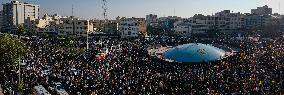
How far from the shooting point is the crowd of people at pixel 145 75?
26.8m

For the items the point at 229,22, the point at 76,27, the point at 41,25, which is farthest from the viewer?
the point at 41,25

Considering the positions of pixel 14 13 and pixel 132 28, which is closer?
pixel 132 28

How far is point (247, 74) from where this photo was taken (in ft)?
106

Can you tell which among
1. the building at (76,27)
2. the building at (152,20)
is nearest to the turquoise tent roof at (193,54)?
the building at (76,27)

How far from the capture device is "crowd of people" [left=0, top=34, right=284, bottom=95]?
26.8 metres

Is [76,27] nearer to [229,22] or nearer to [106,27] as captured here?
[106,27]

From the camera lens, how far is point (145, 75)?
31.4m

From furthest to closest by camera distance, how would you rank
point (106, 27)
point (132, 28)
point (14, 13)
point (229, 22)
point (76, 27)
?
point (14, 13) < point (106, 27) < point (229, 22) < point (76, 27) < point (132, 28)

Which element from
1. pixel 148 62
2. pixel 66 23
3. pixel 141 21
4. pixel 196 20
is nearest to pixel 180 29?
pixel 196 20

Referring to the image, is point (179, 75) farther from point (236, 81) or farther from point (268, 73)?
point (268, 73)

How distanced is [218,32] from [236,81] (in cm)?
5243

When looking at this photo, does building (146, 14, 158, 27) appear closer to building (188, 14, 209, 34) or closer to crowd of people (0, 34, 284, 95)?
building (188, 14, 209, 34)

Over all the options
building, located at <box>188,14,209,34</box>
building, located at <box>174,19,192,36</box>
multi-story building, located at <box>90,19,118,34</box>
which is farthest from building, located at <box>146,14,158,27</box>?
building, located at <box>188,14,209,34</box>

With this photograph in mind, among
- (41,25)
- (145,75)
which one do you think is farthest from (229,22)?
(145,75)
